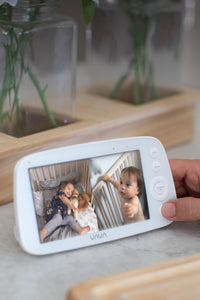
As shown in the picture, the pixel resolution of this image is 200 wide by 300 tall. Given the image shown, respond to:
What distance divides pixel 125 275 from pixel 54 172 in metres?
0.18

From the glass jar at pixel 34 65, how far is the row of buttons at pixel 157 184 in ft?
0.77

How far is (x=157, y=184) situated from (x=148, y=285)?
20cm

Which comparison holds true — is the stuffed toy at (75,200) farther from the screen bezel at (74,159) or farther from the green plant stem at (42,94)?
the green plant stem at (42,94)

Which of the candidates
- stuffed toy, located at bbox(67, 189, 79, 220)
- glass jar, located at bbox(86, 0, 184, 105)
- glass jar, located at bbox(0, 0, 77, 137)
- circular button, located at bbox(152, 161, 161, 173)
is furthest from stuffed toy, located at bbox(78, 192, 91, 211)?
glass jar, located at bbox(86, 0, 184, 105)

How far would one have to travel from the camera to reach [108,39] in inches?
42.3

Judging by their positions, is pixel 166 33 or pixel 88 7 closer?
pixel 88 7

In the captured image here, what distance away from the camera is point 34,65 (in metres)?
0.81

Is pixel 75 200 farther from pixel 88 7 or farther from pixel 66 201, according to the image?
pixel 88 7

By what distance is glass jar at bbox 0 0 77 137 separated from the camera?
77 cm

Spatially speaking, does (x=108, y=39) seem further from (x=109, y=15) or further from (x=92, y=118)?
(x=92, y=118)

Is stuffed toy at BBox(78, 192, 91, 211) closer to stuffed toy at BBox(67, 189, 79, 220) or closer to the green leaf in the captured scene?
stuffed toy at BBox(67, 189, 79, 220)

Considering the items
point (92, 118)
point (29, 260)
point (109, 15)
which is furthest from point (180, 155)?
point (29, 260)

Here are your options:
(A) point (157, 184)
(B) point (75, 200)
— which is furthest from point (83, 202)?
(A) point (157, 184)

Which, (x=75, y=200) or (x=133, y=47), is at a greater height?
(x=133, y=47)
